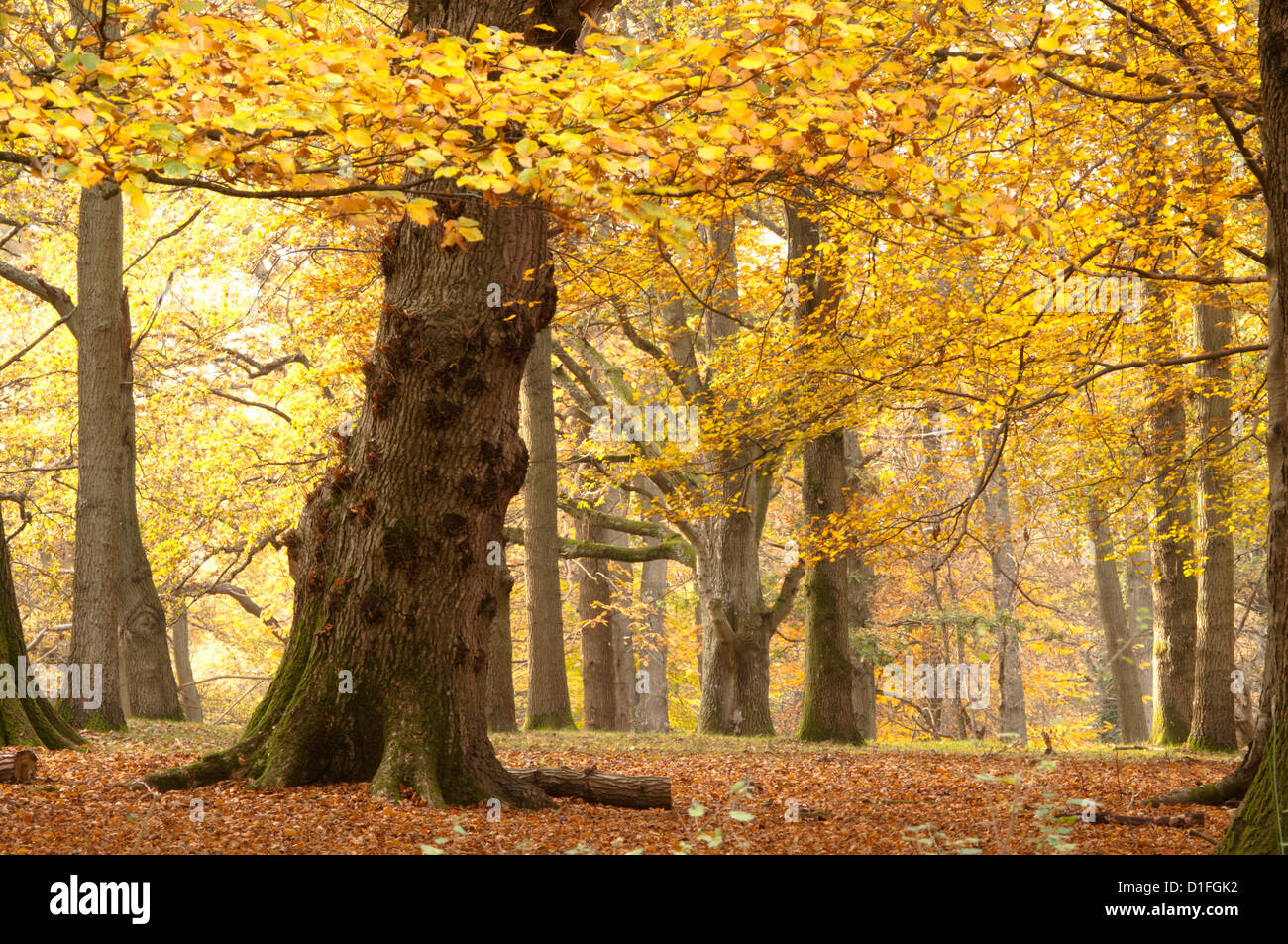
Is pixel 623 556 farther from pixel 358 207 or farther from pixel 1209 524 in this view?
pixel 358 207

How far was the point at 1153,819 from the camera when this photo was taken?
6242 millimetres

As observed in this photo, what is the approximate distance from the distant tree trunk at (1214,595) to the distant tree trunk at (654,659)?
1062 cm

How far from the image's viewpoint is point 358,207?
181 inches

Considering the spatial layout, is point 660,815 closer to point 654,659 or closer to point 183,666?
point 654,659

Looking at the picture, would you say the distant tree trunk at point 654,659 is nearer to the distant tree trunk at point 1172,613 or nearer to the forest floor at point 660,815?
the distant tree trunk at point 1172,613

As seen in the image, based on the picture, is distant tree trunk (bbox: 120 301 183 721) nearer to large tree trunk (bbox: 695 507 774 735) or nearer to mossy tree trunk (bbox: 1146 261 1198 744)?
large tree trunk (bbox: 695 507 774 735)

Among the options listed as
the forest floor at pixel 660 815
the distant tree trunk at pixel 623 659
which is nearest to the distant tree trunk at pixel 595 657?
the distant tree trunk at pixel 623 659

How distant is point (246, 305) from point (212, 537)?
416 centimetres

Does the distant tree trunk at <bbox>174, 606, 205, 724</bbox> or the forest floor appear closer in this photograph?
the forest floor

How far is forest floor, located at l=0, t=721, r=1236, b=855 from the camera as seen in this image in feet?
16.0

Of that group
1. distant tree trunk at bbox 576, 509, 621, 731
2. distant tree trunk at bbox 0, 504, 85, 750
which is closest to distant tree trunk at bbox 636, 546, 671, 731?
distant tree trunk at bbox 576, 509, 621, 731

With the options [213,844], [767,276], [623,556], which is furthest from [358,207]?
[623,556]

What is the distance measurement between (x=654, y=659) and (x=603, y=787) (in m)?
16.4

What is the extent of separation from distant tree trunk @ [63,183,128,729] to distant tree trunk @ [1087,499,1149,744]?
545 inches
